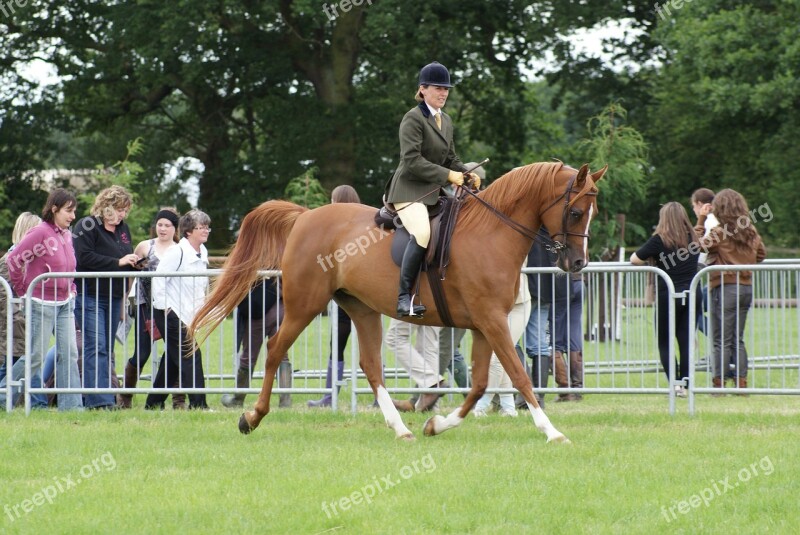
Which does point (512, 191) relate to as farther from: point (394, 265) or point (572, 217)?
point (394, 265)

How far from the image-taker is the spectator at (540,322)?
444 inches

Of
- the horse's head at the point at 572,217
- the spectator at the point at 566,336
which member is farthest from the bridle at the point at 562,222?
the spectator at the point at 566,336

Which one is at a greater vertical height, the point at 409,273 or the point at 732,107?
the point at 732,107

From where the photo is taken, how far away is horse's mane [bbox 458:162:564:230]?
29.3 ft

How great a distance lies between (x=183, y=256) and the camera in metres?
11.5

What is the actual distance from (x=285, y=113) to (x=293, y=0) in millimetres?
5263

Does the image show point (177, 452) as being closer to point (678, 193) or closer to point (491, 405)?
point (491, 405)

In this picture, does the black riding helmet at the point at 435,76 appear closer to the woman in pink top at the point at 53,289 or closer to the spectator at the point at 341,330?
the spectator at the point at 341,330

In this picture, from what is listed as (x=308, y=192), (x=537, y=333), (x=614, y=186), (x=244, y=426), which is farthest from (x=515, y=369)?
(x=308, y=192)

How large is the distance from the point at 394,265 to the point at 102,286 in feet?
12.4

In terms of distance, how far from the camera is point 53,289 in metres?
11.0

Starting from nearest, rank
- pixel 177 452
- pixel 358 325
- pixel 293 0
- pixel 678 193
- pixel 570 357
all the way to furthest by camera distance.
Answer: pixel 177 452 < pixel 358 325 < pixel 570 357 < pixel 293 0 < pixel 678 193

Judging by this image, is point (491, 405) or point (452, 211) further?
point (491, 405)

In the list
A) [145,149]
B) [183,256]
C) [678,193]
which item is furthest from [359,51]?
[183,256]
